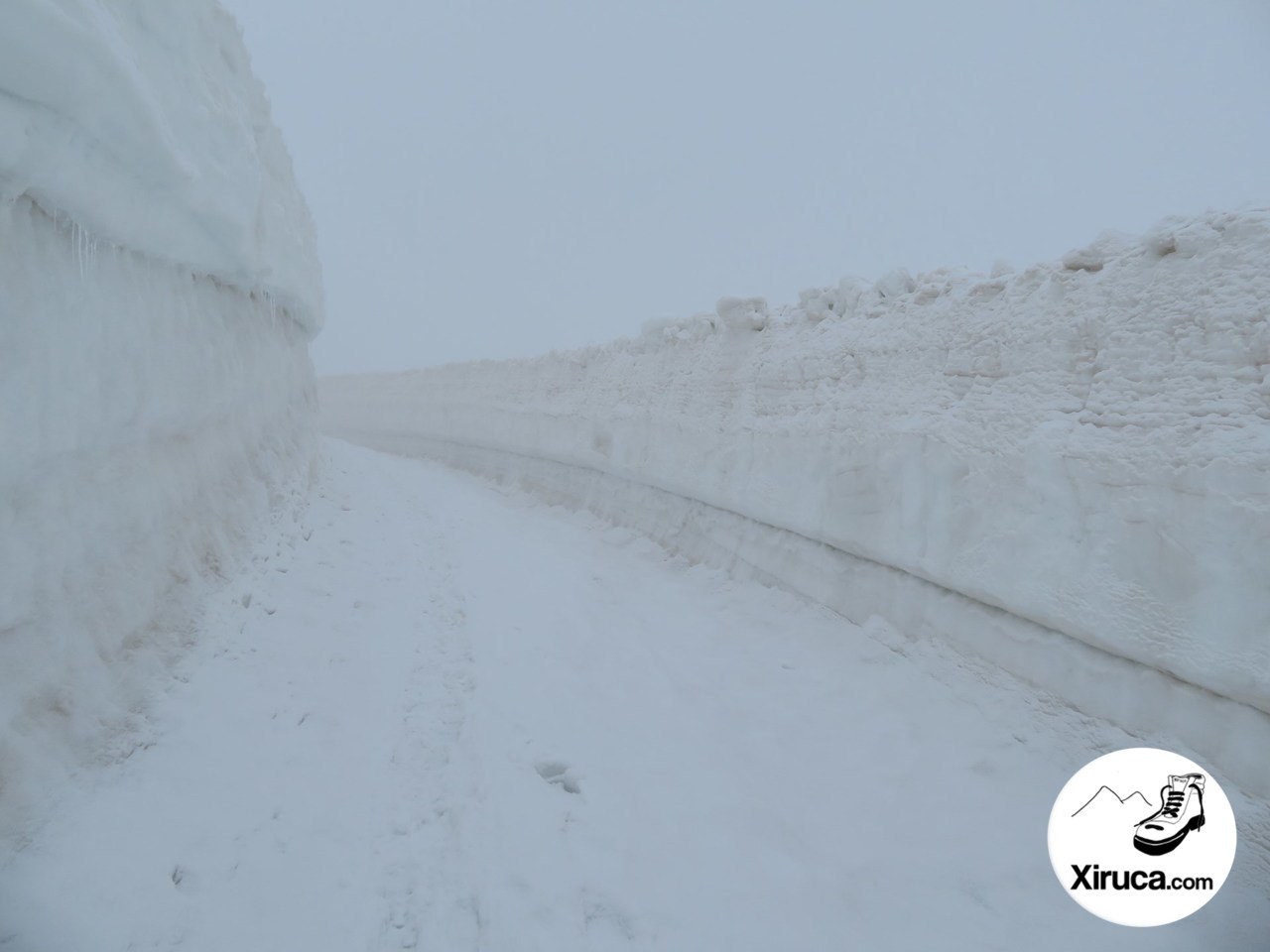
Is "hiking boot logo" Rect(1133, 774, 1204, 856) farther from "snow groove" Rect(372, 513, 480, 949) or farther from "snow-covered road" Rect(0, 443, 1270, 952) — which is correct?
"snow groove" Rect(372, 513, 480, 949)

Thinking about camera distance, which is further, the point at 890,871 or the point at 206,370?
the point at 206,370

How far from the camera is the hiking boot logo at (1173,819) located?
2.35m

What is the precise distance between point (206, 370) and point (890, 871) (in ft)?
14.9

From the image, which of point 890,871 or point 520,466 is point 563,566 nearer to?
point 890,871

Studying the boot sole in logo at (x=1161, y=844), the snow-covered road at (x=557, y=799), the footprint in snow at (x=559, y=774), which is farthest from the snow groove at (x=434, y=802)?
the boot sole in logo at (x=1161, y=844)

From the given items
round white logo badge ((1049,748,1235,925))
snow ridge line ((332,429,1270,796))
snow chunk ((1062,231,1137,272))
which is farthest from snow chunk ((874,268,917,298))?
round white logo badge ((1049,748,1235,925))

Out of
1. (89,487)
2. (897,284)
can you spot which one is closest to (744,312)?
(897,284)

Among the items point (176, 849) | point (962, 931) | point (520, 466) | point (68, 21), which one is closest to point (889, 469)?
point (962, 931)

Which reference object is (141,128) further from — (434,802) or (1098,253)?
(1098,253)

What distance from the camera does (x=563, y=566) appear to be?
642 centimetres

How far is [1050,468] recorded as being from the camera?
Answer: 3.23 metres

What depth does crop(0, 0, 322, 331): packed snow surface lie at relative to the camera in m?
2.05

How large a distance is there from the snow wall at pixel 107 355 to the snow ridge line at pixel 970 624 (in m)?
3.95

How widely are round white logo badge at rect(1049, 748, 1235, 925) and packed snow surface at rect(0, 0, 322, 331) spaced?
173 inches
